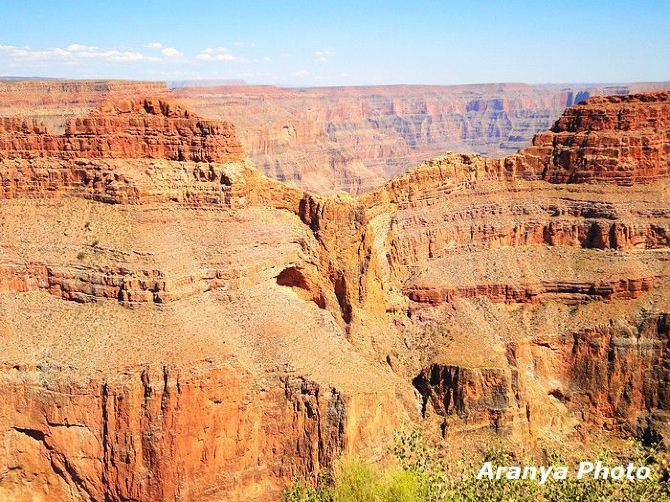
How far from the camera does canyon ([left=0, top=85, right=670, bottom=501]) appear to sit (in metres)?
39.4

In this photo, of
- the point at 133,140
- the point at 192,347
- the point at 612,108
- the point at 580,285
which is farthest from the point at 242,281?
the point at 612,108

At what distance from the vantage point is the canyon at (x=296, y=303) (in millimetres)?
39406

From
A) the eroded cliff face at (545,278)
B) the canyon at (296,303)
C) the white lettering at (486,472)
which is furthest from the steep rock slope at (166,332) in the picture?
the white lettering at (486,472)

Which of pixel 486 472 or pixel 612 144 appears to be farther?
pixel 612 144

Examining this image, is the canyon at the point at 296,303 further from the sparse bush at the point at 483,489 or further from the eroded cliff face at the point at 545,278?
the sparse bush at the point at 483,489

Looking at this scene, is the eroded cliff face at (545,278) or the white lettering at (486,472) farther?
the eroded cliff face at (545,278)

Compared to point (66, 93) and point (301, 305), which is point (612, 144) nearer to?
point (301, 305)

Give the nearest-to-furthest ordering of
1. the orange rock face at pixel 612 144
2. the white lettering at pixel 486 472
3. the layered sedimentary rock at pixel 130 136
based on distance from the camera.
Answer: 1. the white lettering at pixel 486 472
2. the layered sedimentary rock at pixel 130 136
3. the orange rock face at pixel 612 144

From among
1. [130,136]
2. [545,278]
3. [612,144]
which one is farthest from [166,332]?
[612,144]

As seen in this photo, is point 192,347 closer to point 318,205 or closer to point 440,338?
point 318,205

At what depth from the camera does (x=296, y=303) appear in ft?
156

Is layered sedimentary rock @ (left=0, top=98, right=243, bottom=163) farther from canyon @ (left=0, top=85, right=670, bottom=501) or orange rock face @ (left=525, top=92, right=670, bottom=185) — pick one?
orange rock face @ (left=525, top=92, right=670, bottom=185)

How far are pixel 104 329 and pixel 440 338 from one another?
77.8 feet

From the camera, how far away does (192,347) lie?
40.3m
